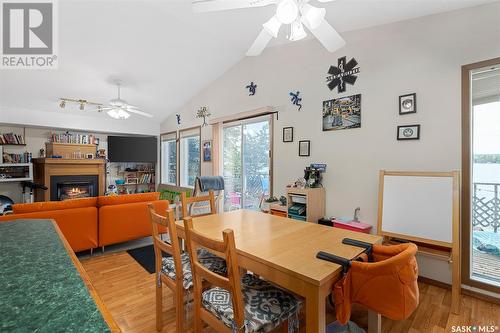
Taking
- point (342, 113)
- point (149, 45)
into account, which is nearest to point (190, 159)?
point (149, 45)

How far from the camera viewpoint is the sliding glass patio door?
3.86m

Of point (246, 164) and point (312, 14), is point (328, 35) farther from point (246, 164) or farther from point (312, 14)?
point (246, 164)

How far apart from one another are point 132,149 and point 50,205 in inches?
146

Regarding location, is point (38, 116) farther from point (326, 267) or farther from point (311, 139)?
point (326, 267)

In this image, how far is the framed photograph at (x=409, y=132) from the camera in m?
2.33

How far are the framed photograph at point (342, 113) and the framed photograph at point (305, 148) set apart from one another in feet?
0.98

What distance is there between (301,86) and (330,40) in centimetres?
138

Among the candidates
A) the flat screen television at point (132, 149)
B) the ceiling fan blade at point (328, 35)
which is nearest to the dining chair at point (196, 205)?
the ceiling fan blade at point (328, 35)

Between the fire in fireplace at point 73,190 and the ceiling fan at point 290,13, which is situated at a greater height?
the ceiling fan at point 290,13

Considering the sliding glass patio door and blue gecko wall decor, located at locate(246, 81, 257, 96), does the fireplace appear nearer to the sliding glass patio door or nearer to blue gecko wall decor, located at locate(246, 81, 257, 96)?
the sliding glass patio door

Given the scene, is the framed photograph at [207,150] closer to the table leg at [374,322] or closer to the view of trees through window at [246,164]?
the view of trees through window at [246,164]

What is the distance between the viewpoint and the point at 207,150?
482 centimetres

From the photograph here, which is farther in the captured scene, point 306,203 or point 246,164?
point 246,164

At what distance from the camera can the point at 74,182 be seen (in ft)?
17.8
